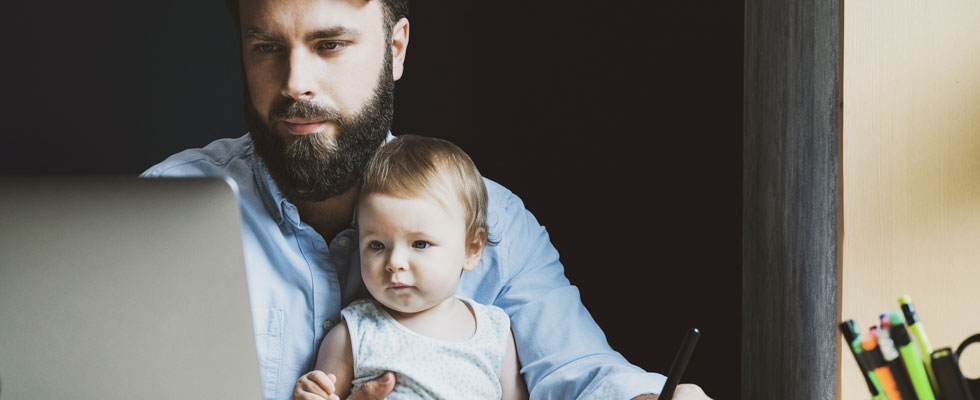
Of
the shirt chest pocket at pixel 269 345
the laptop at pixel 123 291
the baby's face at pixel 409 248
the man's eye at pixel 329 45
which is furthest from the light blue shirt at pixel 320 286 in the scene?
the laptop at pixel 123 291

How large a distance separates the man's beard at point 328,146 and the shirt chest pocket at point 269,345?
216 millimetres

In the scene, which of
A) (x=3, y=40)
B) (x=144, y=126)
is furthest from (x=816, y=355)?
(x=3, y=40)

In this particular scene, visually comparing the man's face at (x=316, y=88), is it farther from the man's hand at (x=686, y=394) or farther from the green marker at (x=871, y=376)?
the green marker at (x=871, y=376)

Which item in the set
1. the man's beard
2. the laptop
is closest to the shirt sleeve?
the man's beard

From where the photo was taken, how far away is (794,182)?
1266 millimetres

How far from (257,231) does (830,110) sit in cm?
98

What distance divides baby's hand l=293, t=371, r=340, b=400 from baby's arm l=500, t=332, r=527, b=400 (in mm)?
309

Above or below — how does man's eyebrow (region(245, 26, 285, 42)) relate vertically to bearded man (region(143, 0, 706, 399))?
above

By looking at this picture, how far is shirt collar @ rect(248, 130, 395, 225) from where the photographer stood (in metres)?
1.42

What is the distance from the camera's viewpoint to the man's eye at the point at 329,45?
1359 mm

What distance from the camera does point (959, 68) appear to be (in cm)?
118

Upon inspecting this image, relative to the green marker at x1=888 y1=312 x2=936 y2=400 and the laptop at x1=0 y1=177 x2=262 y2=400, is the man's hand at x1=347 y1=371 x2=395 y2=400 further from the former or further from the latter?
the green marker at x1=888 y1=312 x2=936 y2=400

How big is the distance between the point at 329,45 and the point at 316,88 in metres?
0.08

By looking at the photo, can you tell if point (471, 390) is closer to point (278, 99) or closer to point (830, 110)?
point (278, 99)
